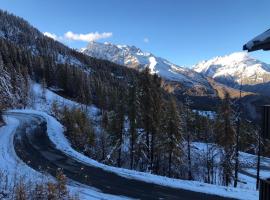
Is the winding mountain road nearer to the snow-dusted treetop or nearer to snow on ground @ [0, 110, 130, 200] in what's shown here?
snow on ground @ [0, 110, 130, 200]

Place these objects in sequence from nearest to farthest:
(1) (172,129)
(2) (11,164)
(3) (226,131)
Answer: (2) (11,164) → (3) (226,131) → (1) (172,129)

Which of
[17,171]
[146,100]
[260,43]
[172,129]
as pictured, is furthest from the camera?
[172,129]

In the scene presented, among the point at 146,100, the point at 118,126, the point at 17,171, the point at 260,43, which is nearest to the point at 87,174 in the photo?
the point at 17,171

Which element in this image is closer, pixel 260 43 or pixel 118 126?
pixel 260 43

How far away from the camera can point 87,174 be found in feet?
A: 82.0

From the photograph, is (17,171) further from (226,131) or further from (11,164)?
(226,131)

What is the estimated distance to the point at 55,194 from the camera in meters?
13.0

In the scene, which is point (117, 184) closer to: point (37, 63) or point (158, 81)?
point (158, 81)

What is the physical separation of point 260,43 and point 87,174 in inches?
697

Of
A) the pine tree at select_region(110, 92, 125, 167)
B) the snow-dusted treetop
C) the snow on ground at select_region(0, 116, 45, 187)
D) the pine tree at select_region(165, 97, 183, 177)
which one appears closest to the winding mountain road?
the snow on ground at select_region(0, 116, 45, 187)

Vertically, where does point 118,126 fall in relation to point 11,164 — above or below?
above

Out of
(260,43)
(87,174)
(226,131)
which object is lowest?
(87,174)

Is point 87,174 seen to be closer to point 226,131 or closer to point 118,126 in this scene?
point 226,131

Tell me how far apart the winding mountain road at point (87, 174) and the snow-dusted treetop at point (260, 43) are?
34.7 feet
